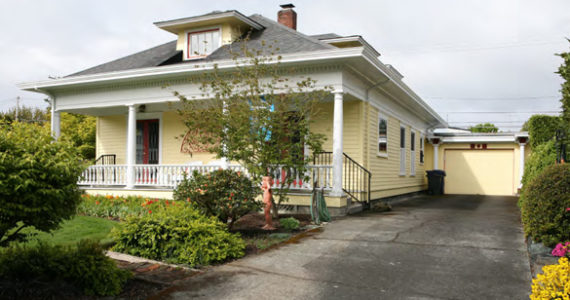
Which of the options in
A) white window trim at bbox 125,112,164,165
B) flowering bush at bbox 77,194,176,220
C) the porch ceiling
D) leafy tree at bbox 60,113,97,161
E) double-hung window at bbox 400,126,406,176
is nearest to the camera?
flowering bush at bbox 77,194,176,220

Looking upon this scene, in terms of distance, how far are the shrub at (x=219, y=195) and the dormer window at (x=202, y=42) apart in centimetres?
799

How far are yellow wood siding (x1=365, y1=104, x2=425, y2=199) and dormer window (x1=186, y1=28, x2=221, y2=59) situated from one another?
571 cm

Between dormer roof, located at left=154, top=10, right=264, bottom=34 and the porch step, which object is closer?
the porch step

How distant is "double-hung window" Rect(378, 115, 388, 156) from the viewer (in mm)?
14030

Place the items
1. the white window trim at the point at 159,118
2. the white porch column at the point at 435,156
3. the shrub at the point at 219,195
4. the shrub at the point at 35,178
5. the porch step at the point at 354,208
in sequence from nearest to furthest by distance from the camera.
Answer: the shrub at the point at 35,178
the shrub at the point at 219,195
the porch step at the point at 354,208
the white window trim at the point at 159,118
the white porch column at the point at 435,156

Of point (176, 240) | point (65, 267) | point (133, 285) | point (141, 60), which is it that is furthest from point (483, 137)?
point (65, 267)

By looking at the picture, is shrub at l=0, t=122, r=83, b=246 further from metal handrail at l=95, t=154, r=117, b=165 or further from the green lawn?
metal handrail at l=95, t=154, r=117, b=165

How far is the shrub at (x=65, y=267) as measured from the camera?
177 inches

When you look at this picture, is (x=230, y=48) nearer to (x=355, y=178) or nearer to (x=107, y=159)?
(x=355, y=178)

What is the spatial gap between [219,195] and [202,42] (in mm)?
9002

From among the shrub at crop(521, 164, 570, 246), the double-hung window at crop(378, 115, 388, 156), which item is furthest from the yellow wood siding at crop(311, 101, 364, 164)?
the shrub at crop(521, 164, 570, 246)

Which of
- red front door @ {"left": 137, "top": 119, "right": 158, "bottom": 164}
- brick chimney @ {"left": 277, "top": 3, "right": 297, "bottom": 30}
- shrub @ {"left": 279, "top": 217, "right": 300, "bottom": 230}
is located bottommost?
shrub @ {"left": 279, "top": 217, "right": 300, "bottom": 230}

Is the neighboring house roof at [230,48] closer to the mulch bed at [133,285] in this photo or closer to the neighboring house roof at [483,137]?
the mulch bed at [133,285]

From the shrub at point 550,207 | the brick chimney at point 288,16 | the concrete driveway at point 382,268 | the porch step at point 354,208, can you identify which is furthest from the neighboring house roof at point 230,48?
the shrub at point 550,207
